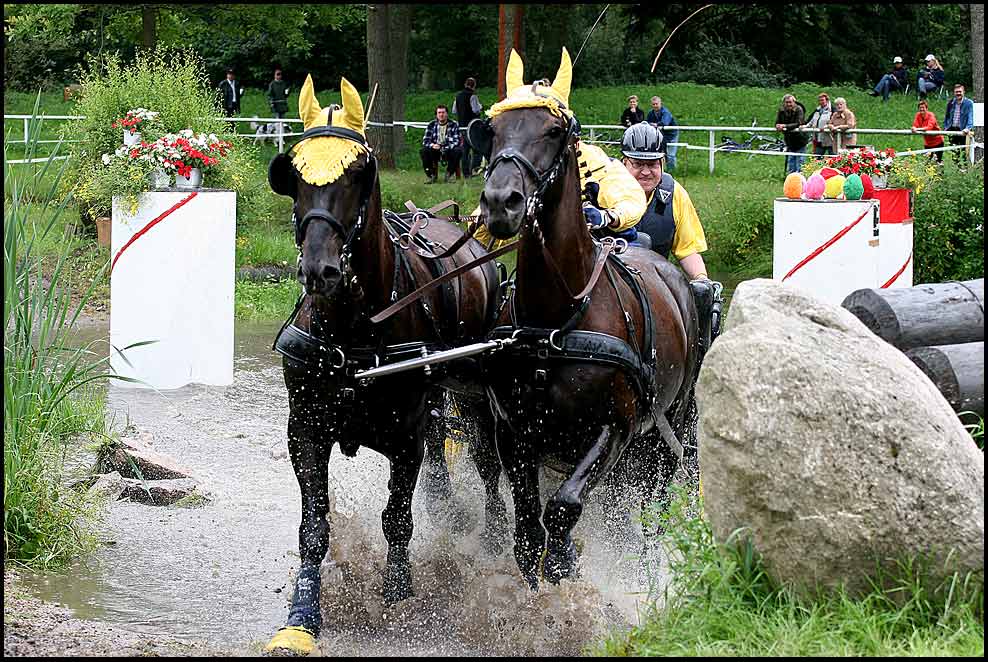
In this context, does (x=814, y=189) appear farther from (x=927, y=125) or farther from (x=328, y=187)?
(x=927, y=125)

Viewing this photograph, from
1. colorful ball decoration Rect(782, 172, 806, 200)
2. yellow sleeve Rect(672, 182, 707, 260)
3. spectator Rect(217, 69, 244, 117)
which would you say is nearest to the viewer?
yellow sleeve Rect(672, 182, 707, 260)

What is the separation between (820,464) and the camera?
175 inches

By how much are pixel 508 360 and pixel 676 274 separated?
148 centimetres

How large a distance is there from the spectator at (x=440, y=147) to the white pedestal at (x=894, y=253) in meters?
12.3

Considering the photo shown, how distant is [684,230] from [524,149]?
2.53 metres

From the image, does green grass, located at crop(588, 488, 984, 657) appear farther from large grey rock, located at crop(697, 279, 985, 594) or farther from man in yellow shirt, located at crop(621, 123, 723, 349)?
man in yellow shirt, located at crop(621, 123, 723, 349)

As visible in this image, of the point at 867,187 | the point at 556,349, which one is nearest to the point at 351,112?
Answer: the point at 556,349

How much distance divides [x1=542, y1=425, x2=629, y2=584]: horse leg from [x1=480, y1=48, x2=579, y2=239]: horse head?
105 cm

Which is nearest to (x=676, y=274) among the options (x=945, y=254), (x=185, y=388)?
(x=185, y=388)

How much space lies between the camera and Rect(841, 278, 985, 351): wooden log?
5.76 metres

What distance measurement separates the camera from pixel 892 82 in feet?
113

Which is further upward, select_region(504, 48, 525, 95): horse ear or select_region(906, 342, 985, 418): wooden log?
select_region(504, 48, 525, 95): horse ear

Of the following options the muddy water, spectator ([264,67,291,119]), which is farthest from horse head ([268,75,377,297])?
spectator ([264,67,291,119])

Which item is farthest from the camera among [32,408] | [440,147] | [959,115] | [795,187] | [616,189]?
[440,147]
